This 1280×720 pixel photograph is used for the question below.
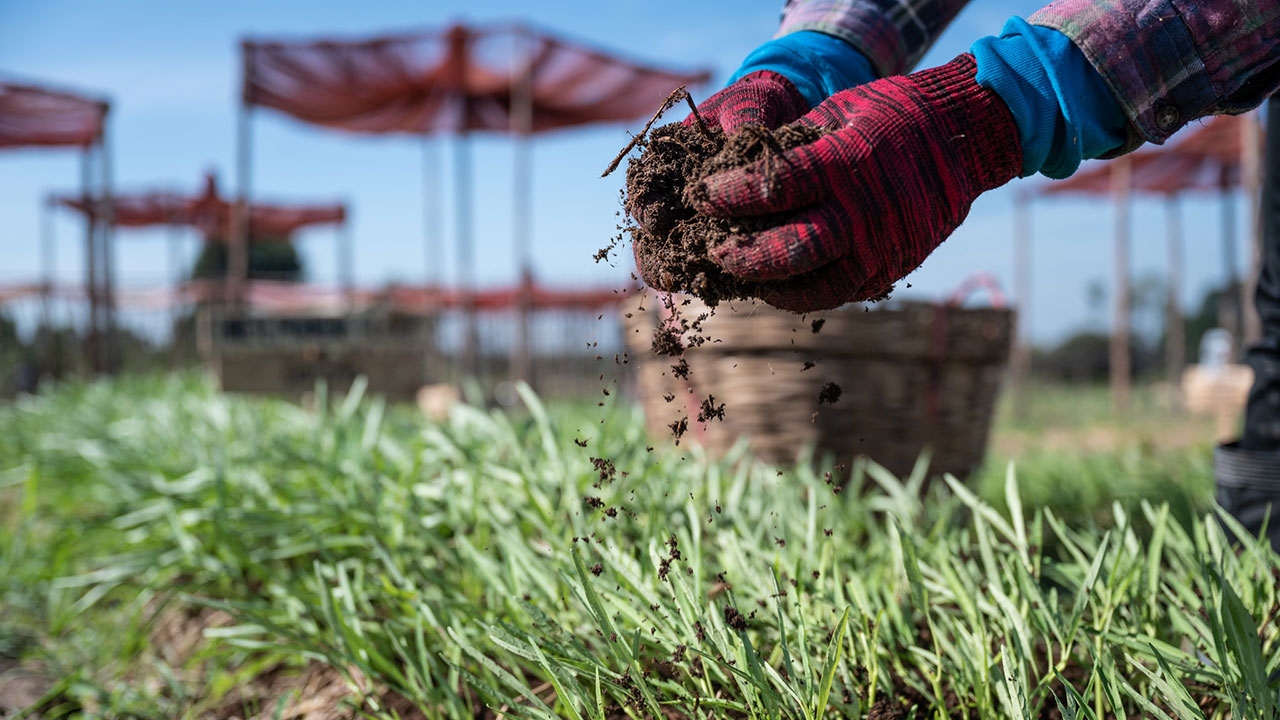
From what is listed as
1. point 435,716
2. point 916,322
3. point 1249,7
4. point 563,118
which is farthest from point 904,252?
point 563,118

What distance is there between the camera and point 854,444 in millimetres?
2084

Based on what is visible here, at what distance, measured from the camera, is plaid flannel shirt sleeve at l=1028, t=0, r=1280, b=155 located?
854 mm

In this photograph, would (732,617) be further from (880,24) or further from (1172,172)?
(1172,172)

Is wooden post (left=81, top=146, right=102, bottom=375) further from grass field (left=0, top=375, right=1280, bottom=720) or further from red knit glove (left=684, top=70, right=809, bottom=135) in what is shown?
red knit glove (left=684, top=70, right=809, bottom=135)

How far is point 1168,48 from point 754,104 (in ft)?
1.44

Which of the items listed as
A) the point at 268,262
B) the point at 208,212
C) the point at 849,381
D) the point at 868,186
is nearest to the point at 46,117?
the point at 208,212

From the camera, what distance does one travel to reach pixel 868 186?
2.55 feet

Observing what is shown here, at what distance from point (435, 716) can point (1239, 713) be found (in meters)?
0.93

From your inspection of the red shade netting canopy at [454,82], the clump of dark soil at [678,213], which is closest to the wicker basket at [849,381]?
the clump of dark soil at [678,213]

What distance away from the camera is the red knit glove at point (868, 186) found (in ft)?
2.51

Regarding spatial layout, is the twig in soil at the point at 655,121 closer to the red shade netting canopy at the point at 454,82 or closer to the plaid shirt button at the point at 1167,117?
the plaid shirt button at the point at 1167,117

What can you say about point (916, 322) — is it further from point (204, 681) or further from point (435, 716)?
point (204, 681)

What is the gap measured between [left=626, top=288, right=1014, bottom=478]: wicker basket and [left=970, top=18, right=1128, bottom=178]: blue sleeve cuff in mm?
1035

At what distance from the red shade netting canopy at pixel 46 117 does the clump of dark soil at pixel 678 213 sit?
6170 mm
